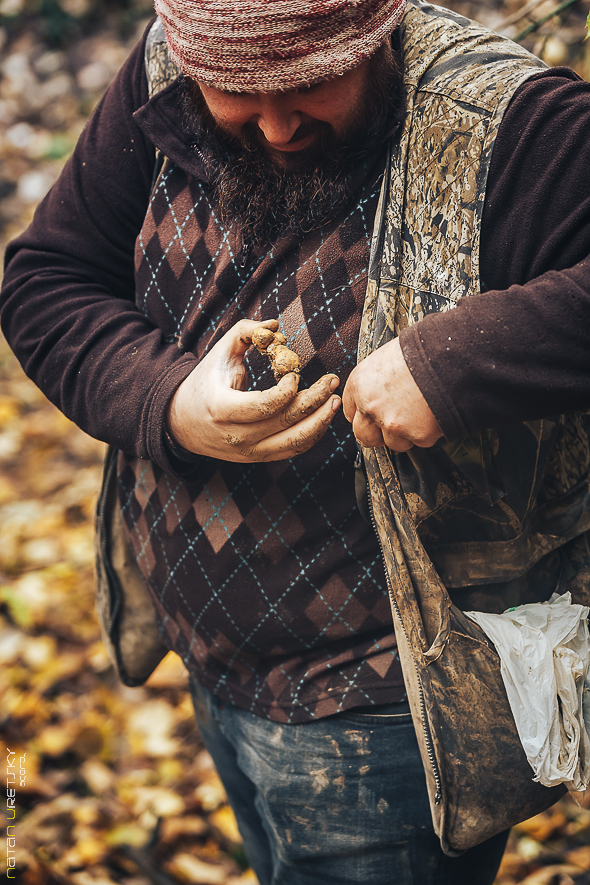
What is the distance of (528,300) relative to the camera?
96cm

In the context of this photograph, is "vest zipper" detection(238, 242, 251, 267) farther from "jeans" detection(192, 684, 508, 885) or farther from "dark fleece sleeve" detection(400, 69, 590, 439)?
"jeans" detection(192, 684, 508, 885)

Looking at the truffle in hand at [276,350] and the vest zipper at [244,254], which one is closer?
the truffle in hand at [276,350]

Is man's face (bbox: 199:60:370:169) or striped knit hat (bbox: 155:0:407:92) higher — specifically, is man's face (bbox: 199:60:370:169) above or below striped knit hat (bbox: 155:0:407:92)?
below

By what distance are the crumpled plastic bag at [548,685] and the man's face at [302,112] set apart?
2.96ft

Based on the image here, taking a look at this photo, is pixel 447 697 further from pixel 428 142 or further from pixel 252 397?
pixel 428 142

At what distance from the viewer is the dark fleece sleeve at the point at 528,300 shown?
3.13 feet

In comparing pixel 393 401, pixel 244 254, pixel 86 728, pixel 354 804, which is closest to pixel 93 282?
pixel 244 254

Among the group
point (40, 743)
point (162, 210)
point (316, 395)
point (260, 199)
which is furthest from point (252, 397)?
point (40, 743)

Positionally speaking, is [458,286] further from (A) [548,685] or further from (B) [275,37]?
(A) [548,685]

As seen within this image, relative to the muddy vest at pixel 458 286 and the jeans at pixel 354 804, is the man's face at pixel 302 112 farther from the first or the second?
the jeans at pixel 354 804

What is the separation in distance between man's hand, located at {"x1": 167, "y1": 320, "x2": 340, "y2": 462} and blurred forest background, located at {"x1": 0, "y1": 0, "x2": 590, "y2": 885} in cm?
125

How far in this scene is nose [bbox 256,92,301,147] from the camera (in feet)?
3.69

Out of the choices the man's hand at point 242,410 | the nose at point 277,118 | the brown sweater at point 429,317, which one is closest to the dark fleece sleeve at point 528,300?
the brown sweater at point 429,317

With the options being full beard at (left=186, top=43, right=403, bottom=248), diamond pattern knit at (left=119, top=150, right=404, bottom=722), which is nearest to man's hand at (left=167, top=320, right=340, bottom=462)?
diamond pattern knit at (left=119, top=150, right=404, bottom=722)
